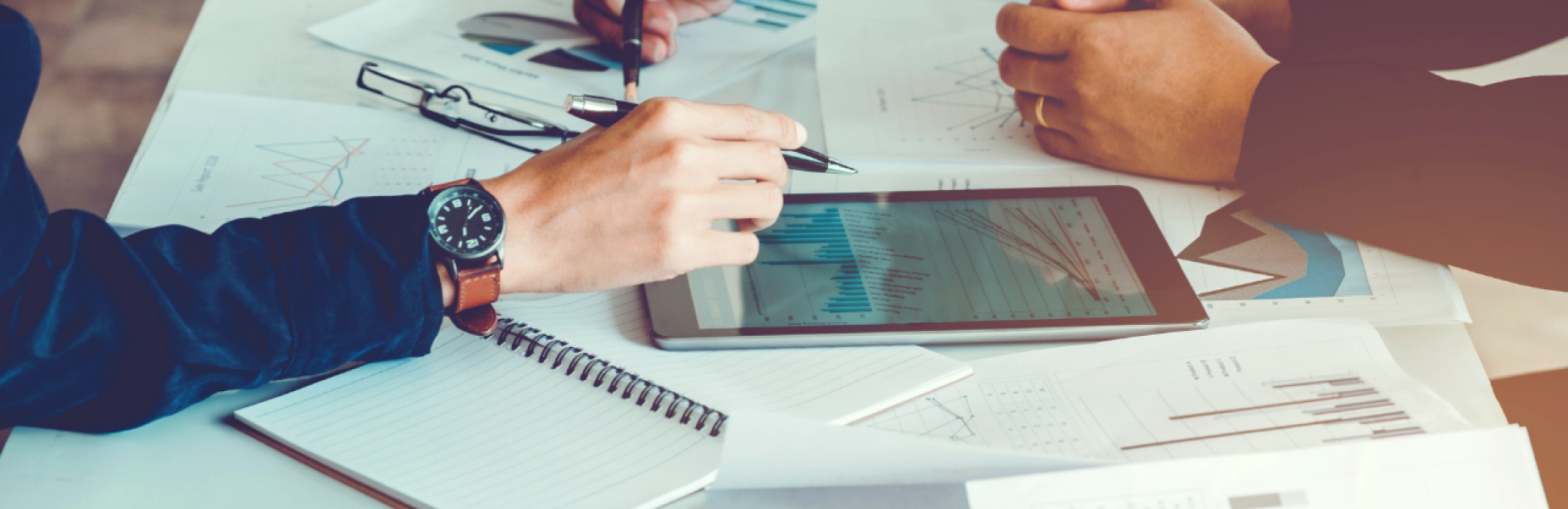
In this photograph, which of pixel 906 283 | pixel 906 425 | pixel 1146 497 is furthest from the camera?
pixel 906 283

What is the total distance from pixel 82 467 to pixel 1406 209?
988 mm

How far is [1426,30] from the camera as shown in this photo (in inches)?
40.5

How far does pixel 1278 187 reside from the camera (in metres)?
0.81

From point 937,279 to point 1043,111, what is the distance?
323 millimetres

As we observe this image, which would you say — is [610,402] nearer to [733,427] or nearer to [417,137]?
[733,427]

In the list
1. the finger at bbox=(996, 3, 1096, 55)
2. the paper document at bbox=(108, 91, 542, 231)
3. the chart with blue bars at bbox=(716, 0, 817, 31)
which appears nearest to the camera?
the paper document at bbox=(108, 91, 542, 231)

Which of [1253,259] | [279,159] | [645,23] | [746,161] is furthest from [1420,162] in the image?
[279,159]

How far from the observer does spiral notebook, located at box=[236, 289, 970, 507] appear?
1.74ft

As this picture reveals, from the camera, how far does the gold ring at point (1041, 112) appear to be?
3.06 feet

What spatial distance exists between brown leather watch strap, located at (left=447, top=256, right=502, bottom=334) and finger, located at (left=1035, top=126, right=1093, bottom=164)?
0.57 metres

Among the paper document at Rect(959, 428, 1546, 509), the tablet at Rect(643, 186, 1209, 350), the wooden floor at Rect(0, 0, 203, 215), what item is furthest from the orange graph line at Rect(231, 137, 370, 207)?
the wooden floor at Rect(0, 0, 203, 215)

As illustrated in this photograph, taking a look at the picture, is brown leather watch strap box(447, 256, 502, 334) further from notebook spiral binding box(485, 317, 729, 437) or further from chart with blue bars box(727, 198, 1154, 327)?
chart with blue bars box(727, 198, 1154, 327)

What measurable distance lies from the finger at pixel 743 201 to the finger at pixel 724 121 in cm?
4

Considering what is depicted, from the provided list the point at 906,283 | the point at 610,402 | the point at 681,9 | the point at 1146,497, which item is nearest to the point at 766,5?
the point at 681,9
